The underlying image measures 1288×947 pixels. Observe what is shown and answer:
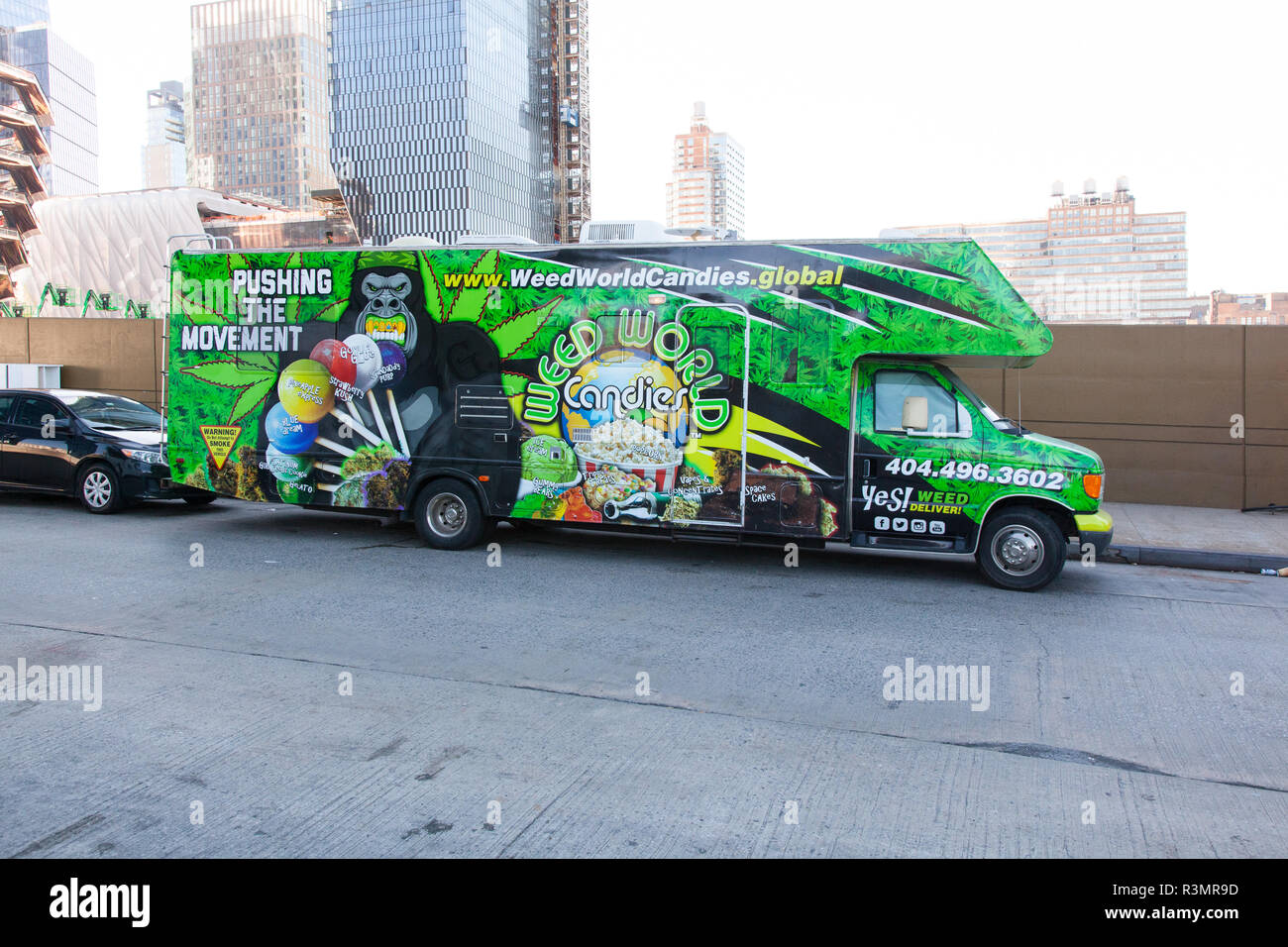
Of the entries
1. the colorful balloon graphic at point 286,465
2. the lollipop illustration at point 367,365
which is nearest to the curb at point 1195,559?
the lollipop illustration at point 367,365

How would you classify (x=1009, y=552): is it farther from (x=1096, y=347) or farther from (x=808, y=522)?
(x=1096, y=347)

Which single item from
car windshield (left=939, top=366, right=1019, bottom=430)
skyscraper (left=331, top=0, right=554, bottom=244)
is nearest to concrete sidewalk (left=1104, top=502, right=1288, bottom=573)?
car windshield (left=939, top=366, right=1019, bottom=430)

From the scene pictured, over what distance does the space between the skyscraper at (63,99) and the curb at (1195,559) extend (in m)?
163

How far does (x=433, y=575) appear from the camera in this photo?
9.32m

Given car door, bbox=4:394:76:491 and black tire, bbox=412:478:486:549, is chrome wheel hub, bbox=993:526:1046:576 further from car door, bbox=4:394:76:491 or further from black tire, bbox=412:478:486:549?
car door, bbox=4:394:76:491

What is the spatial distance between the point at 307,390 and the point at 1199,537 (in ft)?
33.9

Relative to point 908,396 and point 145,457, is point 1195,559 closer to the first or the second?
point 908,396

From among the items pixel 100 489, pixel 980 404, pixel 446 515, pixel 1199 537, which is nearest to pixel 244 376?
pixel 446 515

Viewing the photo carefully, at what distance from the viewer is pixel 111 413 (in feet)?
45.2

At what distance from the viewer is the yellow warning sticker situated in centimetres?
1129

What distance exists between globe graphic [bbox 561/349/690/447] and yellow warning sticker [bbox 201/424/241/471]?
3897 mm
